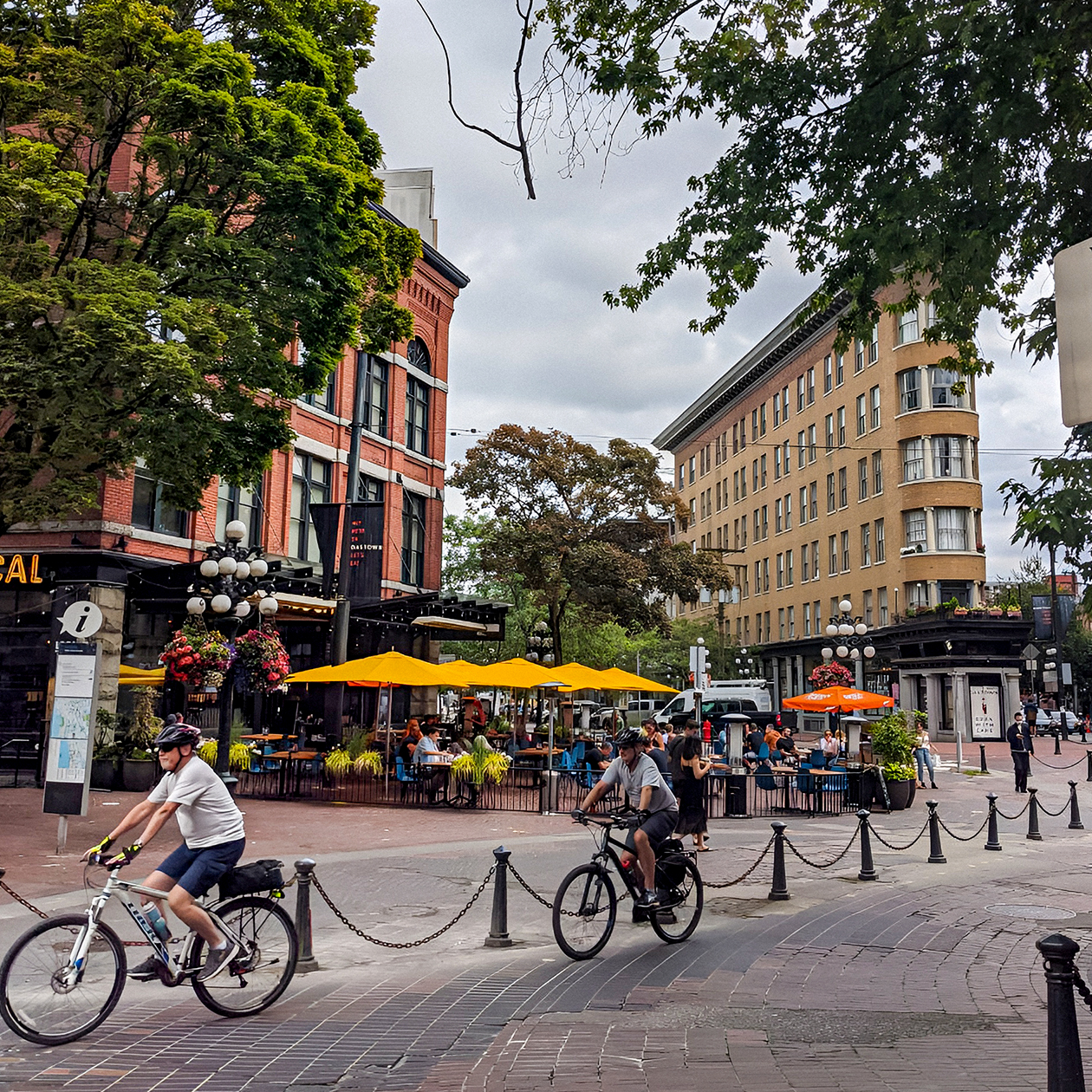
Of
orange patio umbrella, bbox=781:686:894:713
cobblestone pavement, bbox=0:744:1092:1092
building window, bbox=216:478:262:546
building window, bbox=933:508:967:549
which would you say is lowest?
cobblestone pavement, bbox=0:744:1092:1092

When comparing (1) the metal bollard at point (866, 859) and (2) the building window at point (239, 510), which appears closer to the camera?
(1) the metal bollard at point (866, 859)

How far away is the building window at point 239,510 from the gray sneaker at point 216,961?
21175mm

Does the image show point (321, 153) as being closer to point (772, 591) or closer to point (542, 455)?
point (542, 455)

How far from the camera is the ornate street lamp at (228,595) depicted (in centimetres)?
1845

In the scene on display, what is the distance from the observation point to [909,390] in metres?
50.2

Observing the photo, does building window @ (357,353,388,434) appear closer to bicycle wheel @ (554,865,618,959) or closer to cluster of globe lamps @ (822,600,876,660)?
cluster of globe lamps @ (822,600,876,660)

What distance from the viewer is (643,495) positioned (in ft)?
128

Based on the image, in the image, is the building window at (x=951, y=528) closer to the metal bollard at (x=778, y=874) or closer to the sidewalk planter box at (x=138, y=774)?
the sidewalk planter box at (x=138, y=774)

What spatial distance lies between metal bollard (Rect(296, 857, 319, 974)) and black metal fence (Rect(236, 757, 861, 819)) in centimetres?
1145

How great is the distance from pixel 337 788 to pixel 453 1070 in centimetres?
1566

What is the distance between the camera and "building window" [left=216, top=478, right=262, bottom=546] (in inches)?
1073

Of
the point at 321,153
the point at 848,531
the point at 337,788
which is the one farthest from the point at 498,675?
the point at 848,531

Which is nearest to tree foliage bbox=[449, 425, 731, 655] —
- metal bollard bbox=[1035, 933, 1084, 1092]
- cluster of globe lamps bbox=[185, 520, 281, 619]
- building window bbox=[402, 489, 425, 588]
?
building window bbox=[402, 489, 425, 588]

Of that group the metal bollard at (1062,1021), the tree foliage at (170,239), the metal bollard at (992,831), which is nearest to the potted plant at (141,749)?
the tree foliage at (170,239)
